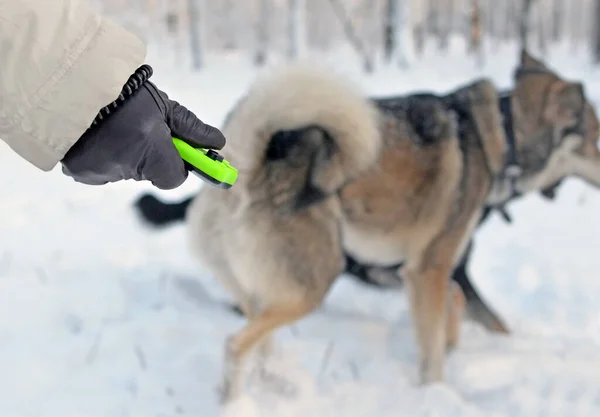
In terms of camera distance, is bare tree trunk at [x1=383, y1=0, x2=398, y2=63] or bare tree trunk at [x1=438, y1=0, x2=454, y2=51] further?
bare tree trunk at [x1=438, y1=0, x2=454, y2=51]

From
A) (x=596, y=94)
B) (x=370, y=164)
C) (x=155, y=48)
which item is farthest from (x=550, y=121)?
(x=155, y=48)

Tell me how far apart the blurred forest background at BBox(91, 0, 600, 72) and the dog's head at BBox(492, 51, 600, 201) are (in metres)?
11.4

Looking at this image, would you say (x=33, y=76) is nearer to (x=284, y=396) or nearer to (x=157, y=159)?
(x=157, y=159)

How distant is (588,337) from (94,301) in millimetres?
2919

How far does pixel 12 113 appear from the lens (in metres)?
1.18

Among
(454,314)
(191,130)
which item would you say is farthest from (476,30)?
(191,130)

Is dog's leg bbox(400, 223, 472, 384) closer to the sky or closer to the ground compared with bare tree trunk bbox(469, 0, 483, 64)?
closer to the sky

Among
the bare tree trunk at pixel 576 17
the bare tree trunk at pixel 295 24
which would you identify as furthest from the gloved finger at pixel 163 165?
the bare tree trunk at pixel 576 17

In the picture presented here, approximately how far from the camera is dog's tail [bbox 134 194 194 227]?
3.23 m

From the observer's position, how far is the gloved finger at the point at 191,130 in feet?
4.39

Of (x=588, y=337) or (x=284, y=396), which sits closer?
(x=284, y=396)

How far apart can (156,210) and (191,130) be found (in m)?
1.97

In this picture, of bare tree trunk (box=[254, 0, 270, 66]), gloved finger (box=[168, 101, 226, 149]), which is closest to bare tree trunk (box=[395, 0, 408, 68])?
bare tree trunk (box=[254, 0, 270, 66])

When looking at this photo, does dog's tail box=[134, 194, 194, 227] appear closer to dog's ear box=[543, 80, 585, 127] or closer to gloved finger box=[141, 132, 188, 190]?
Answer: gloved finger box=[141, 132, 188, 190]
